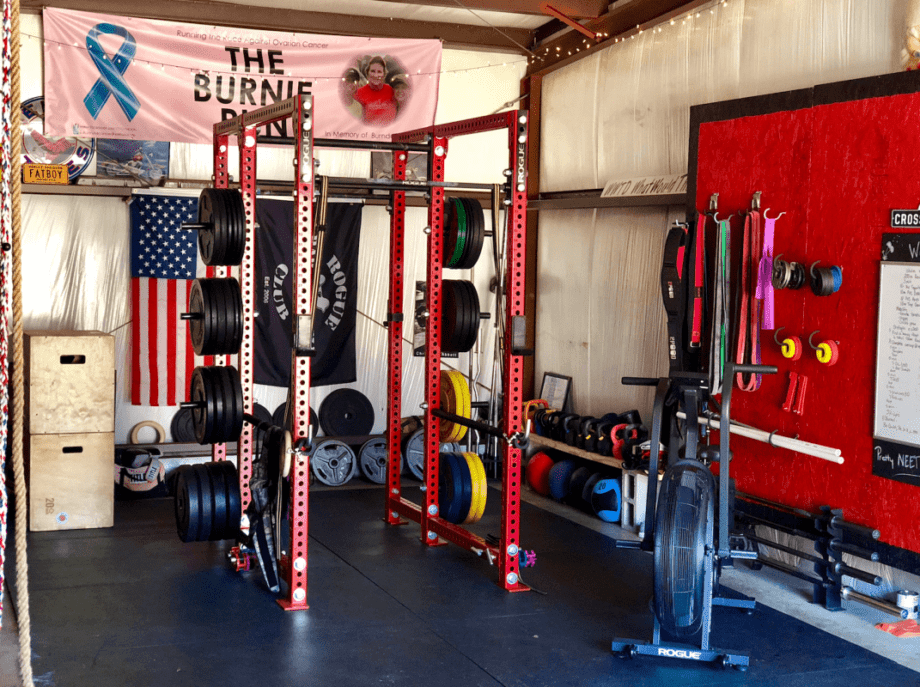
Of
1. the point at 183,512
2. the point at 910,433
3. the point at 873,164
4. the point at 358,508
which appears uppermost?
the point at 873,164

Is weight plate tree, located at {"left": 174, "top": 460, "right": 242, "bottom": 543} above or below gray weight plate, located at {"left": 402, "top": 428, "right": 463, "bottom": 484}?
above

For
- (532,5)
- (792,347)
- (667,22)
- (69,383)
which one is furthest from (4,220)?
(532,5)

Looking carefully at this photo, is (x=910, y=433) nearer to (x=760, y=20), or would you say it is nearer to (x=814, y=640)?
(x=814, y=640)

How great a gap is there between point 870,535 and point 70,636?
12.0ft

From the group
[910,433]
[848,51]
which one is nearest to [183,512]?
[910,433]

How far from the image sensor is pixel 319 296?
7.43 metres

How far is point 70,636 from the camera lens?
→ 4051 millimetres

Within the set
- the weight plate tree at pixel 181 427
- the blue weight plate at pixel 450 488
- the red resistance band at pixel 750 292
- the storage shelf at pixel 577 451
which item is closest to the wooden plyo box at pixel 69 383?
the weight plate tree at pixel 181 427

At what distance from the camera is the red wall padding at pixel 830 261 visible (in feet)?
14.1

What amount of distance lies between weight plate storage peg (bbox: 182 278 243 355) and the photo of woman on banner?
3.02 m

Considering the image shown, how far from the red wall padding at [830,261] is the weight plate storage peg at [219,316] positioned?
274 cm

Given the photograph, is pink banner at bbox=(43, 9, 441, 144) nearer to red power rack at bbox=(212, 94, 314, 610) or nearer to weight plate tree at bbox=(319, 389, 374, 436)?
weight plate tree at bbox=(319, 389, 374, 436)

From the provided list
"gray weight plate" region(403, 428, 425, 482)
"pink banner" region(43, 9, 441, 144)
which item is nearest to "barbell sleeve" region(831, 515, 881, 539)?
"gray weight plate" region(403, 428, 425, 482)

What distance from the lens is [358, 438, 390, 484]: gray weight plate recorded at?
24.3 feet
